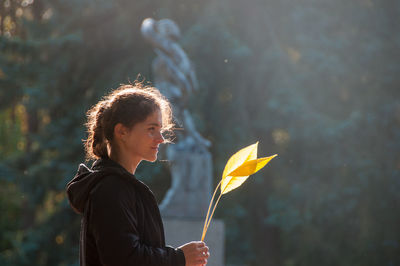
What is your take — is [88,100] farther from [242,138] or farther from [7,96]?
[242,138]

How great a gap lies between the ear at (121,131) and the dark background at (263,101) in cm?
1023

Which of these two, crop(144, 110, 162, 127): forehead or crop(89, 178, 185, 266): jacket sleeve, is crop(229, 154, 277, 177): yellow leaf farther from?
crop(89, 178, 185, 266): jacket sleeve

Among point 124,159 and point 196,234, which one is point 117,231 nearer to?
point 124,159

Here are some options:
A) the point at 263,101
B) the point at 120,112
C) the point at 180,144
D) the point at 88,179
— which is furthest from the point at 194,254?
the point at 263,101

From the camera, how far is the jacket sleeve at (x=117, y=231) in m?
1.55

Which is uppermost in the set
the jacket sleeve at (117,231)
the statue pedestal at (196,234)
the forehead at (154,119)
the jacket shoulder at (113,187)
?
the forehead at (154,119)

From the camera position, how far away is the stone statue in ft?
26.2

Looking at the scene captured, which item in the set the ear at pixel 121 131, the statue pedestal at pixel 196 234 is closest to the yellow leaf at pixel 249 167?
the ear at pixel 121 131

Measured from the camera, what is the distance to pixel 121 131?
1.79 metres

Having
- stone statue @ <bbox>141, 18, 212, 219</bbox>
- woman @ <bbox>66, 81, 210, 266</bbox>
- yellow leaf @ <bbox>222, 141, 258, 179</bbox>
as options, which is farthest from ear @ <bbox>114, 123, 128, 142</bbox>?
stone statue @ <bbox>141, 18, 212, 219</bbox>

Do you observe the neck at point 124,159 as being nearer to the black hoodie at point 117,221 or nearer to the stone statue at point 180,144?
the black hoodie at point 117,221

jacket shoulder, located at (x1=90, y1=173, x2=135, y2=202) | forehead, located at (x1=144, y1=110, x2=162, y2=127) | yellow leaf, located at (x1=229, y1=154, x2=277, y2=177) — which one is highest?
forehead, located at (x1=144, y1=110, x2=162, y2=127)

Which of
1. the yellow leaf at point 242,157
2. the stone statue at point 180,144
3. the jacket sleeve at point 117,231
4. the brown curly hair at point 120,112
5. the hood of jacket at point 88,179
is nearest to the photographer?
the jacket sleeve at point 117,231

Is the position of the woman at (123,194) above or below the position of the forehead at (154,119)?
below
